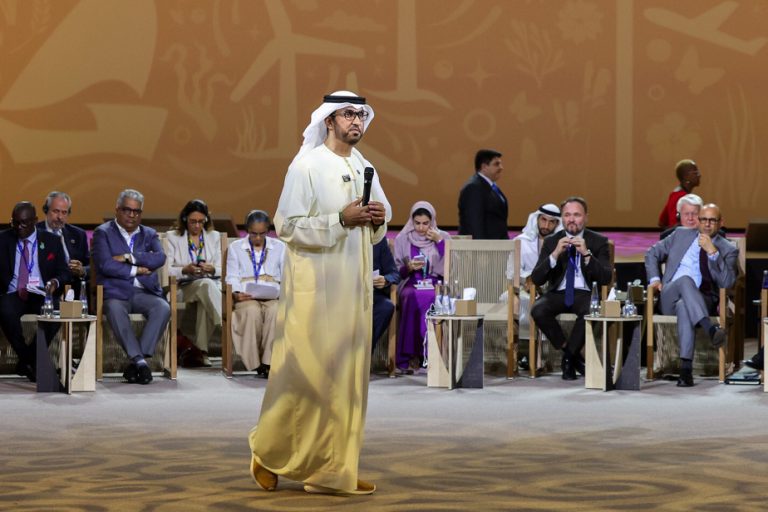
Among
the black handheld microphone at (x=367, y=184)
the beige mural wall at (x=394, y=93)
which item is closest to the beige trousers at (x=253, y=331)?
the black handheld microphone at (x=367, y=184)

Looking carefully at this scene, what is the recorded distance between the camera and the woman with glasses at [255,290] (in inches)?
340

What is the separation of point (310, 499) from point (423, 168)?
27.1 feet

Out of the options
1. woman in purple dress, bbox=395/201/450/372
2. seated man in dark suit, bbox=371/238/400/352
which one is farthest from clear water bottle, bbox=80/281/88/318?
woman in purple dress, bbox=395/201/450/372

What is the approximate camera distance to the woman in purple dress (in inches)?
350

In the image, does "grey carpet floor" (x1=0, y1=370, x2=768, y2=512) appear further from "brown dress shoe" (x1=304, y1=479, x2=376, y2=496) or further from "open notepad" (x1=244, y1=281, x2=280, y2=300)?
"open notepad" (x1=244, y1=281, x2=280, y2=300)

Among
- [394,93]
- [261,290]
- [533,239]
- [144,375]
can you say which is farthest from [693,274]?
[394,93]

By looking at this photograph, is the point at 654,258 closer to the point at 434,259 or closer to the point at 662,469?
the point at 434,259

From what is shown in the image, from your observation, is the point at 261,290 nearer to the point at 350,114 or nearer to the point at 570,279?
the point at 570,279

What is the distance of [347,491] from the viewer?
496 centimetres

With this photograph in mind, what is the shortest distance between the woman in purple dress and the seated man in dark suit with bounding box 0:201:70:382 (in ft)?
6.74

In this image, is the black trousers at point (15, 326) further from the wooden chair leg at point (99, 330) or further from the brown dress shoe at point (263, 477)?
the brown dress shoe at point (263, 477)

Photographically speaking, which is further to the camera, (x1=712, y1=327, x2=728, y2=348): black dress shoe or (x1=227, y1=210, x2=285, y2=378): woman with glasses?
(x1=227, y1=210, x2=285, y2=378): woman with glasses

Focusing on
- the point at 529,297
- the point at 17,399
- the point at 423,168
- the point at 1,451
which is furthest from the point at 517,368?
the point at 423,168

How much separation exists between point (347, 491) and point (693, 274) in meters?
4.17
